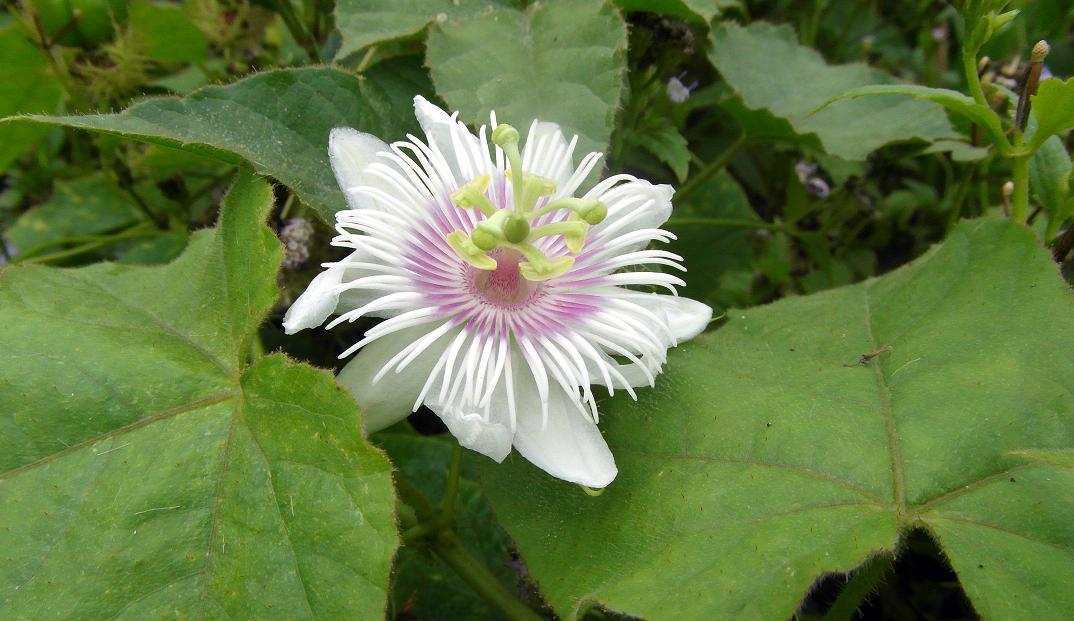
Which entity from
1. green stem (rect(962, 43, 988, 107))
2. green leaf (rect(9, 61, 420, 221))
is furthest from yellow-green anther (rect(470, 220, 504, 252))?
green stem (rect(962, 43, 988, 107))

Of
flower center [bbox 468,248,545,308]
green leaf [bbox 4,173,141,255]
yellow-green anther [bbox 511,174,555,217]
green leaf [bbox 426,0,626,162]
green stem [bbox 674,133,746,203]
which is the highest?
green leaf [bbox 426,0,626,162]

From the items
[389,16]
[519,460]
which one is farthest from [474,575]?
[389,16]

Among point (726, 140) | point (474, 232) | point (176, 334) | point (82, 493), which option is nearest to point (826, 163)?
point (726, 140)

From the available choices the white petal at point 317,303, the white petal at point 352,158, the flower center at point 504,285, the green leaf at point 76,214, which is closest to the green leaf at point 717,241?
the flower center at point 504,285

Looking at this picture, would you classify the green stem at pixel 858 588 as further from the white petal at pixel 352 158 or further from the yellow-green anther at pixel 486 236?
the white petal at pixel 352 158

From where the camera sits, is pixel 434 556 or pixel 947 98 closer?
pixel 947 98

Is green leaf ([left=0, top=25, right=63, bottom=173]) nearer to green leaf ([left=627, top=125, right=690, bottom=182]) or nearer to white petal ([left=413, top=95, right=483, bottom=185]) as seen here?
white petal ([left=413, top=95, right=483, bottom=185])

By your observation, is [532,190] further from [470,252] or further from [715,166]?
[715,166]

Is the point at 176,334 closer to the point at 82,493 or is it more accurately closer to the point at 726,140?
the point at 82,493
